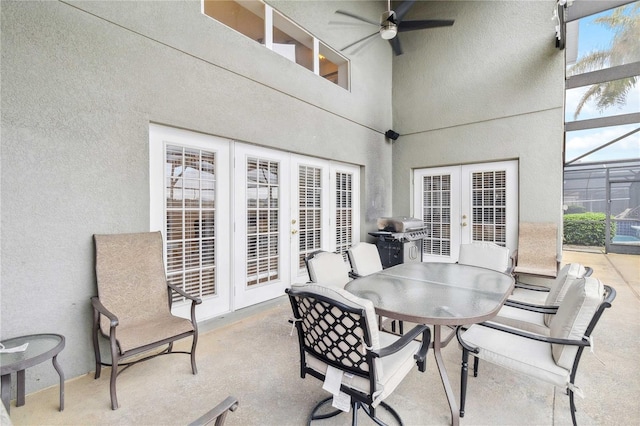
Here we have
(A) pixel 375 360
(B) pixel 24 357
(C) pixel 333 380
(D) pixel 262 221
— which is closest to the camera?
(A) pixel 375 360

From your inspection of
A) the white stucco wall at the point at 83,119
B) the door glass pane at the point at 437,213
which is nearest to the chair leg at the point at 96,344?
the white stucco wall at the point at 83,119

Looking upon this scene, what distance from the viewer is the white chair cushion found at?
3.10m

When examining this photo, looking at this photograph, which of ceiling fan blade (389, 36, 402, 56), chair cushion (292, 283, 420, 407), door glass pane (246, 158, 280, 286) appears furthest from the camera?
ceiling fan blade (389, 36, 402, 56)

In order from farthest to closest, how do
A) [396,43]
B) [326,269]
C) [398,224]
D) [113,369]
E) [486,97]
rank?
[486,97] → [398,224] → [396,43] → [326,269] → [113,369]

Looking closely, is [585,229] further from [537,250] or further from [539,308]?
[539,308]

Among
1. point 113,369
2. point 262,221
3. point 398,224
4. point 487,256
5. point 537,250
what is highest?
point 262,221

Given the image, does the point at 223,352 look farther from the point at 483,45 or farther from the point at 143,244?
the point at 483,45

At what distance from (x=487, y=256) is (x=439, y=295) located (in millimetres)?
1663

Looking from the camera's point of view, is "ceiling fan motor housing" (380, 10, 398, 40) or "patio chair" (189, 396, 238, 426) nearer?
"patio chair" (189, 396, 238, 426)

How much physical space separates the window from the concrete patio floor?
12.5 ft

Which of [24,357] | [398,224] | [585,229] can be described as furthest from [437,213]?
[585,229]

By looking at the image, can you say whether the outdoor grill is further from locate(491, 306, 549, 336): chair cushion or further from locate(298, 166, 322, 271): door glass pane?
locate(491, 306, 549, 336): chair cushion

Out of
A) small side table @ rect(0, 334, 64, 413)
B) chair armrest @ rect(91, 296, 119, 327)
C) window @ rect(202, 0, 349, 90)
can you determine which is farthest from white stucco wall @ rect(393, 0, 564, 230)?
small side table @ rect(0, 334, 64, 413)

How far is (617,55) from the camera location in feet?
15.2
